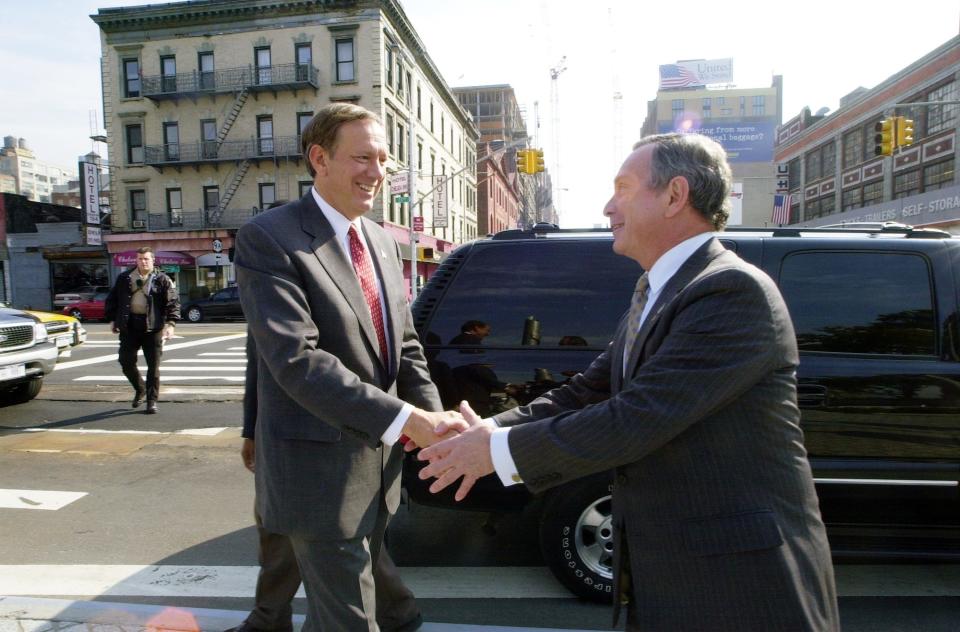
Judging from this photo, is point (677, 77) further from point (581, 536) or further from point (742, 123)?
point (581, 536)

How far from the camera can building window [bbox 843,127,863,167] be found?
40594mm

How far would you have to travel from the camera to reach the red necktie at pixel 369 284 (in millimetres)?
2260

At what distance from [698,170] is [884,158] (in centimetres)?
4253

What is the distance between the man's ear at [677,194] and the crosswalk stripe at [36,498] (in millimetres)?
5058

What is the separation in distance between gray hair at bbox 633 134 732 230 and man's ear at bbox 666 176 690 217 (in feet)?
0.03

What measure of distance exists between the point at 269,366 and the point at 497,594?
209cm

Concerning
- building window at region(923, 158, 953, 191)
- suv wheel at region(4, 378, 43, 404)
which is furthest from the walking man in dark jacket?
building window at region(923, 158, 953, 191)

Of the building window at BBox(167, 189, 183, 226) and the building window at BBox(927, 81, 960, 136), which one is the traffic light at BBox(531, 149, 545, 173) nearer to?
the building window at BBox(927, 81, 960, 136)

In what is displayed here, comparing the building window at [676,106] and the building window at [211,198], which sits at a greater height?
the building window at [676,106]

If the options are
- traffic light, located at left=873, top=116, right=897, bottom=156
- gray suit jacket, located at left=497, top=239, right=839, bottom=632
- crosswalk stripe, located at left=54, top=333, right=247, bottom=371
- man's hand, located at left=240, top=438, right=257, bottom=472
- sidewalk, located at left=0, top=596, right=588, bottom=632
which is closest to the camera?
gray suit jacket, located at left=497, top=239, right=839, bottom=632

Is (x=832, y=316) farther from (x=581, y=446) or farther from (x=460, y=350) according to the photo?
(x=581, y=446)

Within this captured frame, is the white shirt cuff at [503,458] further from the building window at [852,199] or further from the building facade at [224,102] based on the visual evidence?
the building window at [852,199]

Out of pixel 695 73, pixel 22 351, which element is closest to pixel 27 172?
pixel 695 73

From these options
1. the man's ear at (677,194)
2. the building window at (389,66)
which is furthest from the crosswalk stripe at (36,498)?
the building window at (389,66)
